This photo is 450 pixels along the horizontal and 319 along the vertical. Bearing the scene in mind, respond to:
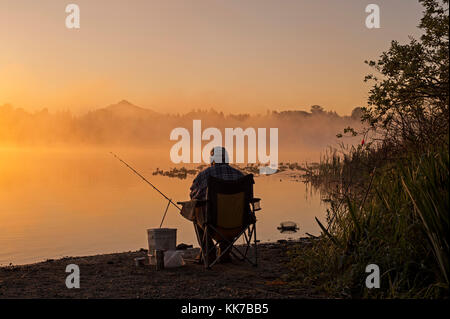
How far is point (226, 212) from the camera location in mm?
6270

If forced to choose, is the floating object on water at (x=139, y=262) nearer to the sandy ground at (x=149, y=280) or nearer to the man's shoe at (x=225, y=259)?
the sandy ground at (x=149, y=280)

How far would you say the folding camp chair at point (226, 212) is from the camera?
6.17 metres

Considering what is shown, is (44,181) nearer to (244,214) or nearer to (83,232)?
(83,232)

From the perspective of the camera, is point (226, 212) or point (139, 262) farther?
point (139, 262)

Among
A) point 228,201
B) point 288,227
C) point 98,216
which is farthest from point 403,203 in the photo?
point 98,216

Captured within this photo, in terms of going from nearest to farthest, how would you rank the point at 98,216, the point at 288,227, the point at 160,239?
the point at 160,239 < the point at 288,227 < the point at 98,216

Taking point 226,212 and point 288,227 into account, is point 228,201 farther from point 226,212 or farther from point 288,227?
point 288,227

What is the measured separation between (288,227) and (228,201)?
5570mm

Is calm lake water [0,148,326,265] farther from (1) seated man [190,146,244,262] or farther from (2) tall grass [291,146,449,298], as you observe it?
(2) tall grass [291,146,449,298]

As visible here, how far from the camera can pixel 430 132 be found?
5.59m

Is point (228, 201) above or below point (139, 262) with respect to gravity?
above

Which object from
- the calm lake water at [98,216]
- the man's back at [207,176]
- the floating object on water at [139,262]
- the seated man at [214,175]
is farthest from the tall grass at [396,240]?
the calm lake water at [98,216]

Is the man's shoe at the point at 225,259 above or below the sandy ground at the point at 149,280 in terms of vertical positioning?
above

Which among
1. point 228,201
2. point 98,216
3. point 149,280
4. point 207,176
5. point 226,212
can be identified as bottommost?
point 149,280
